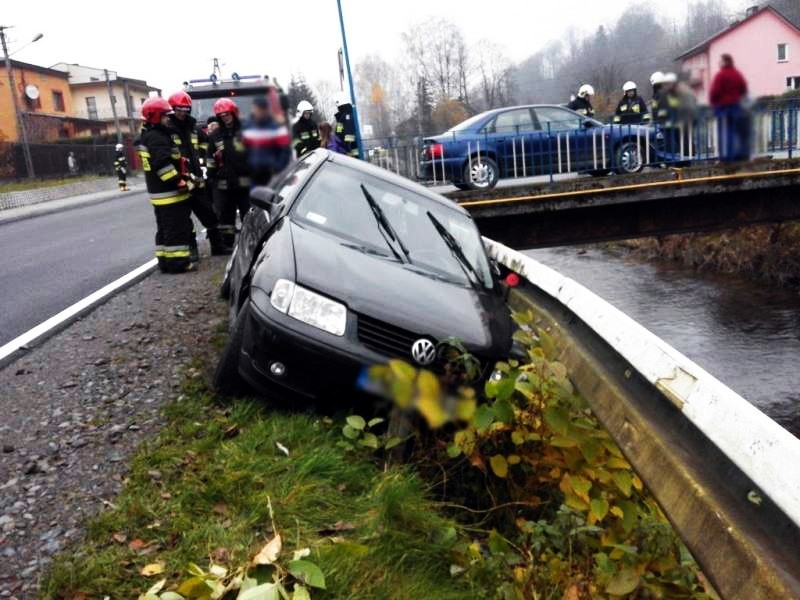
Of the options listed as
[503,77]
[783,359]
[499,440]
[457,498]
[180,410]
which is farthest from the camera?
[783,359]

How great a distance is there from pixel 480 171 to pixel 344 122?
43.1 inches

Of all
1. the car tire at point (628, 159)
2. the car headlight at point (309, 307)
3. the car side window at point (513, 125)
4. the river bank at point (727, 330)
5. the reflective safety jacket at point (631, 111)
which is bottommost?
the river bank at point (727, 330)

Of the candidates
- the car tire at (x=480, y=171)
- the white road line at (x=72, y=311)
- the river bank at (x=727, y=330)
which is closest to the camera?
the car tire at (x=480, y=171)

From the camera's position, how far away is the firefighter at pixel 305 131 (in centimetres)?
95

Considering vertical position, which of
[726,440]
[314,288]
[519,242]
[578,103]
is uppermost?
[578,103]

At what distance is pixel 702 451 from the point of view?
288 centimetres

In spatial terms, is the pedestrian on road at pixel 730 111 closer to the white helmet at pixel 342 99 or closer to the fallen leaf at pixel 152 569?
the white helmet at pixel 342 99

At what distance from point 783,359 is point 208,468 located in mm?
10784

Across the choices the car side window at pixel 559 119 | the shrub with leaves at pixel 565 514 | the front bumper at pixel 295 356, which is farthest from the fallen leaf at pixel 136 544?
the car side window at pixel 559 119

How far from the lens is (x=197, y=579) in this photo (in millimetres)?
2678

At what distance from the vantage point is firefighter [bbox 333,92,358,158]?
1130 millimetres

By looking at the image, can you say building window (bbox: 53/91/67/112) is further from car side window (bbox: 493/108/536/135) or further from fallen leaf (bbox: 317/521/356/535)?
fallen leaf (bbox: 317/521/356/535)

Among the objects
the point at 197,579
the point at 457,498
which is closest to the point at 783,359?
the point at 457,498

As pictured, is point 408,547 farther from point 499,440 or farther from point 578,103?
point 578,103
